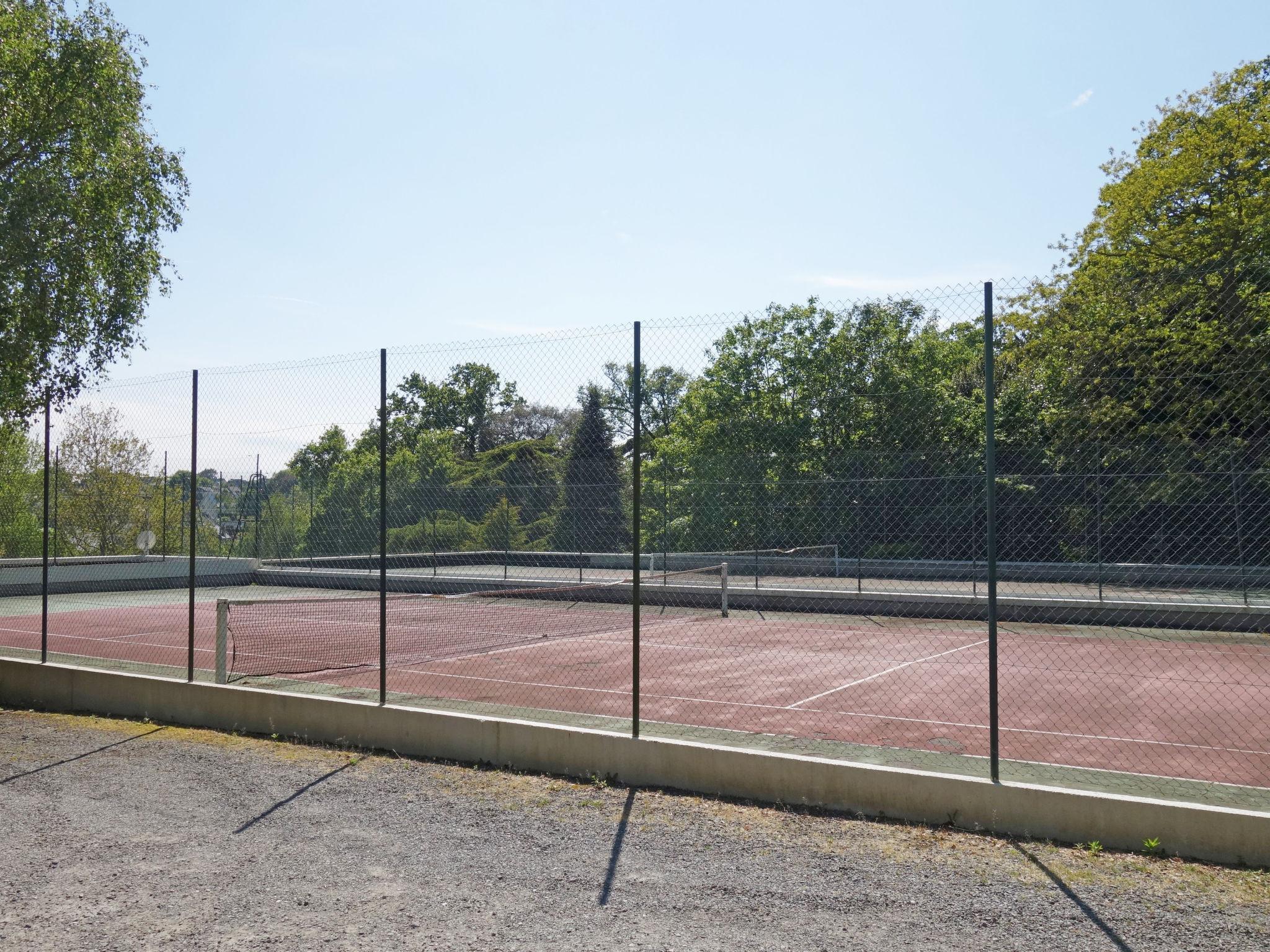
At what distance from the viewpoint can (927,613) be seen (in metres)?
19.0

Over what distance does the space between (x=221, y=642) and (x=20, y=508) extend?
1637cm

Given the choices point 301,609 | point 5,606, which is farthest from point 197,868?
point 5,606

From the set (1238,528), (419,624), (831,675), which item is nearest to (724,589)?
(419,624)

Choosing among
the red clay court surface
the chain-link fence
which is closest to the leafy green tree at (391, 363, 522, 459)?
the chain-link fence

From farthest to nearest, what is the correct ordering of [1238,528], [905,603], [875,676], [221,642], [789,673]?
[905,603], [1238,528], [789,673], [875,676], [221,642]

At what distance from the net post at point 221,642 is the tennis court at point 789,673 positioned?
359mm

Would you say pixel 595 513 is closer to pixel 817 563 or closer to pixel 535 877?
pixel 817 563

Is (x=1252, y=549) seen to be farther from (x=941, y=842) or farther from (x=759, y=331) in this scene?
(x=759, y=331)

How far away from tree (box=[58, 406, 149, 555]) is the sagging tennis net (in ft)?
29.3

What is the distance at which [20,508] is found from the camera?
2275 centimetres

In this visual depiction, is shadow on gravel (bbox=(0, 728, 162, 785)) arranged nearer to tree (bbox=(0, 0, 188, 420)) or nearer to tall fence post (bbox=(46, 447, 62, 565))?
tree (bbox=(0, 0, 188, 420))

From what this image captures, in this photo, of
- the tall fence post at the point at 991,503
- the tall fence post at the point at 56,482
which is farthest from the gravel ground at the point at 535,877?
the tall fence post at the point at 56,482

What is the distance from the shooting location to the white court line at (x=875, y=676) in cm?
1021

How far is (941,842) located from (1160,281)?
3.40 meters
